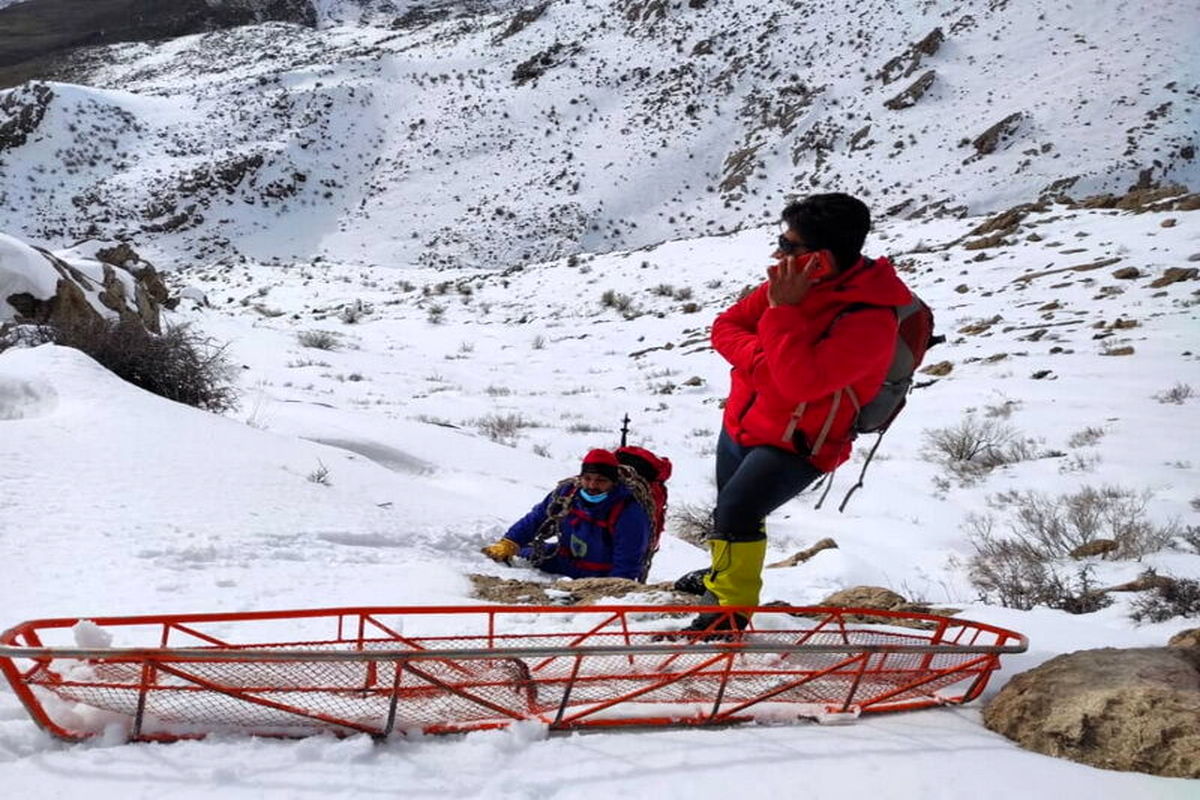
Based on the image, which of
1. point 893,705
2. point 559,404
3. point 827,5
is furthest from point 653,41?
point 893,705

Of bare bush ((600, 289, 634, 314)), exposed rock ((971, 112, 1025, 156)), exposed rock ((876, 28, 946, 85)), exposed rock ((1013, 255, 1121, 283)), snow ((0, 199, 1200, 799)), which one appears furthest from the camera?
exposed rock ((876, 28, 946, 85))

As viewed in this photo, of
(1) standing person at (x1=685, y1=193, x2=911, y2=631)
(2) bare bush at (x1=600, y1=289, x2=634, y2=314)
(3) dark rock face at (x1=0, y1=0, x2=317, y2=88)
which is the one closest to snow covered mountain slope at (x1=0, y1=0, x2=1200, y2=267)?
(2) bare bush at (x1=600, y1=289, x2=634, y2=314)

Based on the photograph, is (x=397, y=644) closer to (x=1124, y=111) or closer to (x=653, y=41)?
(x=1124, y=111)

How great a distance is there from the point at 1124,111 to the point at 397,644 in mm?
27316

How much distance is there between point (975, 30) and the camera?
2761 cm

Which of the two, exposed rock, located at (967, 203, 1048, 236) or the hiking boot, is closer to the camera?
the hiking boot

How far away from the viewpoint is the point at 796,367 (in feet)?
7.06

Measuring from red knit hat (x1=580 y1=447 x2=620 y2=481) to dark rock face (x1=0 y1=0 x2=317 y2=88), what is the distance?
5188cm

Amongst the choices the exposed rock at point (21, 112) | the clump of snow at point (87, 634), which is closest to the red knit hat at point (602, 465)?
the clump of snow at point (87, 634)

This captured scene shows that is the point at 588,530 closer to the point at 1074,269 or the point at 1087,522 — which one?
the point at 1087,522

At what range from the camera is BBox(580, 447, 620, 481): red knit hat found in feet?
12.5

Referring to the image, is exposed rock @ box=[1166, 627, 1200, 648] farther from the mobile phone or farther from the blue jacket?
the blue jacket

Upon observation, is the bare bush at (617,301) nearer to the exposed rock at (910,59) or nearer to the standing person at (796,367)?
the standing person at (796,367)

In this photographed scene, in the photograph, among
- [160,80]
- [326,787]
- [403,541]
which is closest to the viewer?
[326,787]
